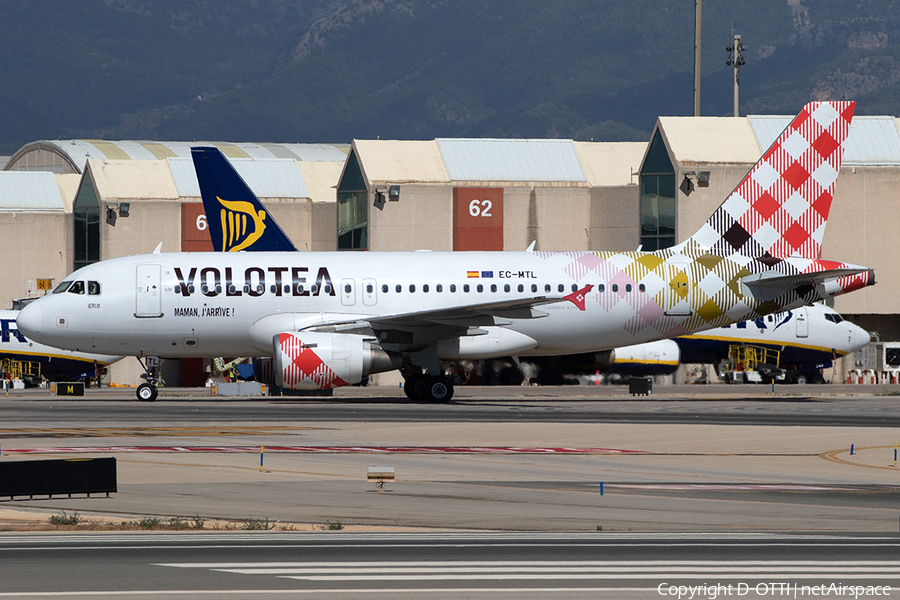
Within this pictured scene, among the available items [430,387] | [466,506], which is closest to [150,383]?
[430,387]

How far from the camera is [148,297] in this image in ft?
132

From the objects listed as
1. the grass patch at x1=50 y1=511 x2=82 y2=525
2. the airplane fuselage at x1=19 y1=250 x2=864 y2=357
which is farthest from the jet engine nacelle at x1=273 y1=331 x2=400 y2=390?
the grass patch at x1=50 y1=511 x2=82 y2=525

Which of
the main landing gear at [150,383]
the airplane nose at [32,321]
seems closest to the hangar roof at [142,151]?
the main landing gear at [150,383]

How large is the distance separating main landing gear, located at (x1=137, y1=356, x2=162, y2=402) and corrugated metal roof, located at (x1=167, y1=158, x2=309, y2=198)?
30.9 metres

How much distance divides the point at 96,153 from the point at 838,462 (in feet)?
276

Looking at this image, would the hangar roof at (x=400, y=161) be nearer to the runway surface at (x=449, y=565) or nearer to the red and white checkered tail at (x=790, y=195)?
the red and white checkered tail at (x=790, y=195)

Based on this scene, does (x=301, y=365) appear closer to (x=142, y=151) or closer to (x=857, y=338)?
(x=857, y=338)

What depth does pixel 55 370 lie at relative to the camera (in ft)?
200

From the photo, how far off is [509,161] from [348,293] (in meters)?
28.1

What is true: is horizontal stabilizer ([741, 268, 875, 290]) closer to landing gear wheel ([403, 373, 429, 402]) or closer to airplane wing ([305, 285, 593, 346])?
airplane wing ([305, 285, 593, 346])

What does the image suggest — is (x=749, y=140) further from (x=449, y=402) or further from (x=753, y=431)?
(x=753, y=431)

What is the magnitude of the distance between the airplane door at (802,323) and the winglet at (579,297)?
18.9 metres

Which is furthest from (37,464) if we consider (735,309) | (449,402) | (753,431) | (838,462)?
(735,309)

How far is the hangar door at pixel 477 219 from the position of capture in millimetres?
64188
